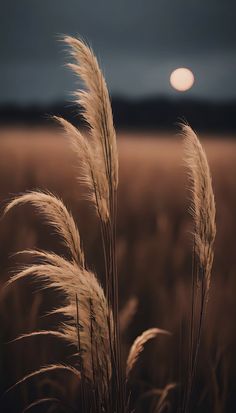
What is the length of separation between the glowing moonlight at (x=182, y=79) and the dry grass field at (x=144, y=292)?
1.07ft

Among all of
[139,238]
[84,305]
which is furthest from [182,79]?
[84,305]

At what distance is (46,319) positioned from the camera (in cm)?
115

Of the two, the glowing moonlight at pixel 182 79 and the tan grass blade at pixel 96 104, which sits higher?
the glowing moonlight at pixel 182 79

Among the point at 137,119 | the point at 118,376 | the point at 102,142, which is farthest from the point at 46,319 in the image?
the point at 137,119

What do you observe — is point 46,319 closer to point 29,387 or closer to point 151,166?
point 29,387

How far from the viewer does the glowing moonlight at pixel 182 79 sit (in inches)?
55.5

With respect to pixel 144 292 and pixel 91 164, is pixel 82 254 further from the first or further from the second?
pixel 144 292

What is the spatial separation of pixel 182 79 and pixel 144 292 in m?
0.64

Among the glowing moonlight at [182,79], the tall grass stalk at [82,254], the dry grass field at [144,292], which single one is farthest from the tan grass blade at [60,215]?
the glowing moonlight at [182,79]

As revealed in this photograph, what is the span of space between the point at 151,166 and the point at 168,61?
248cm

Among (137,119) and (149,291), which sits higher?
(137,119)

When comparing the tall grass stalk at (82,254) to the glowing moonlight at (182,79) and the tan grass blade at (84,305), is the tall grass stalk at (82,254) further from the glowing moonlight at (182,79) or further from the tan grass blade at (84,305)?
the glowing moonlight at (182,79)

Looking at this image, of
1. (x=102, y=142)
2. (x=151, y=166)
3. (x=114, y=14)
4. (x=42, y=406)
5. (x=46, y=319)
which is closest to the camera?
(x=102, y=142)

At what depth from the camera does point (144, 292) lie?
1312mm
